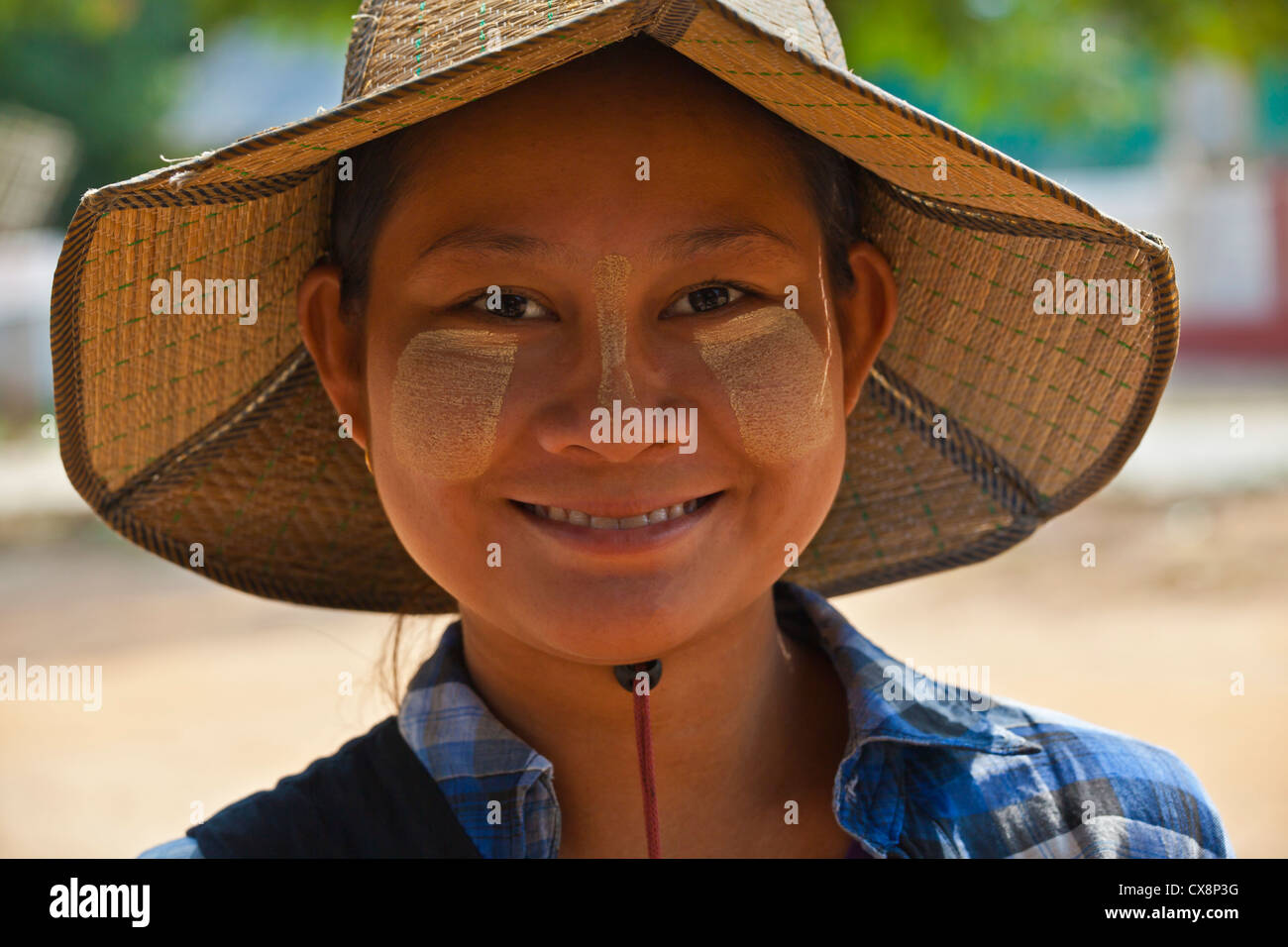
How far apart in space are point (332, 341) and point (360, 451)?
288mm

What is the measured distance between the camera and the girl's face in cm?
143

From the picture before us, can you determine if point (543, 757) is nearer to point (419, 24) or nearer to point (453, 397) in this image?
point (453, 397)

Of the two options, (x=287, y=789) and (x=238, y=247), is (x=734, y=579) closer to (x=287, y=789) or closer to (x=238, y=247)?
(x=287, y=789)

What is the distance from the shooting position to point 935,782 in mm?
1665

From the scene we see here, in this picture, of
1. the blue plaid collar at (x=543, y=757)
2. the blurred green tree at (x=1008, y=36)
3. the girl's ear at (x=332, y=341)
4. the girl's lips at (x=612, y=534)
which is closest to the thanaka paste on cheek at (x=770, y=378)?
the girl's lips at (x=612, y=534)

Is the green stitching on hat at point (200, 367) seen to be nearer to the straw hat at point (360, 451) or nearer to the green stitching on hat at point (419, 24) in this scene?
the straw hat at point (360, 451)

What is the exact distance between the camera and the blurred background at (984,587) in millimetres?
4719

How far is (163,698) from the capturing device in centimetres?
568

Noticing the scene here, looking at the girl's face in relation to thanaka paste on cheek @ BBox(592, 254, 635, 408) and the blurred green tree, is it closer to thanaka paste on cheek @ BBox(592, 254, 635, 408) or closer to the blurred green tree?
thanaka paste on cheek @ BBox(592, 254, 635, 408)

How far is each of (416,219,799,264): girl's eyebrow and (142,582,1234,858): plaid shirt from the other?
57 centimetres

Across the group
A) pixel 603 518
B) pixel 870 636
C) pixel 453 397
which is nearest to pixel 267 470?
pixel 453 397

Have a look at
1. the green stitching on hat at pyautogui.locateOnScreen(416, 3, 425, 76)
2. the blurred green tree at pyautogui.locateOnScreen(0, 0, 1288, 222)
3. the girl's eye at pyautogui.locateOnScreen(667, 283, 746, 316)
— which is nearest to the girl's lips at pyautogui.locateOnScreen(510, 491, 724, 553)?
the girl's eye at pyautogui.locateOnScreen(667, 283, 746, 316)

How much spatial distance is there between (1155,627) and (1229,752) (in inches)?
64.8

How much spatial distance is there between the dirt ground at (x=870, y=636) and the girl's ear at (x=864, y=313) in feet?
6.11
